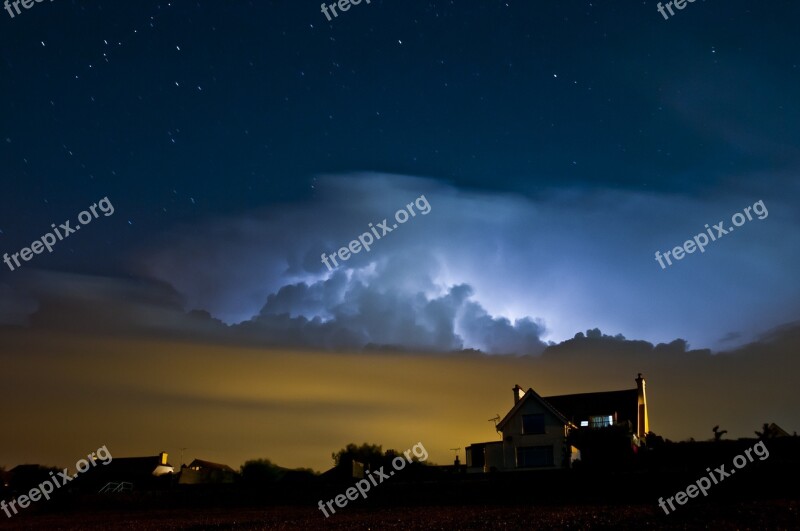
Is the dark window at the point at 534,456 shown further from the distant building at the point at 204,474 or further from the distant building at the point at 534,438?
the distant building at the point at 204,474

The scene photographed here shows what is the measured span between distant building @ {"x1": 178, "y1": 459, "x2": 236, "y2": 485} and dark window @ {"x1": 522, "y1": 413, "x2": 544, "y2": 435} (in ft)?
149

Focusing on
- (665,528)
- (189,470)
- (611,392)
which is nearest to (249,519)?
(665,528)

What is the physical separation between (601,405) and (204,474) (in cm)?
6370

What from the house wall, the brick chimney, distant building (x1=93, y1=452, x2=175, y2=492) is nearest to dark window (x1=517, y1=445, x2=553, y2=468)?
the house wall

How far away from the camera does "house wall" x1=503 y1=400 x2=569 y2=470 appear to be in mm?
74938

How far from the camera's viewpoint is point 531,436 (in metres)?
75.9

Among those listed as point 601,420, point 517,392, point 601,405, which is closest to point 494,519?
point 517,392

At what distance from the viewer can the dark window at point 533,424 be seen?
75.8 meters

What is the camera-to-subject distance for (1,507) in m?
72.9

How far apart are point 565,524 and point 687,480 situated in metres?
20.6

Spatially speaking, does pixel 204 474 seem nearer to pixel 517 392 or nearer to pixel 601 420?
pixel 517 392

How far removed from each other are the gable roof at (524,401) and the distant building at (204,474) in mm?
43685

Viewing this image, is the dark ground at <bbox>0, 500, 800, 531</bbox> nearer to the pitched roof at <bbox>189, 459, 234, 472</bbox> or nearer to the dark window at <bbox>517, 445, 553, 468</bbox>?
the dark window at <bbox>517, 445, 553, 468</bbox>

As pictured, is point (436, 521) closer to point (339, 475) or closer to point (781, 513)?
point (781, 513)
